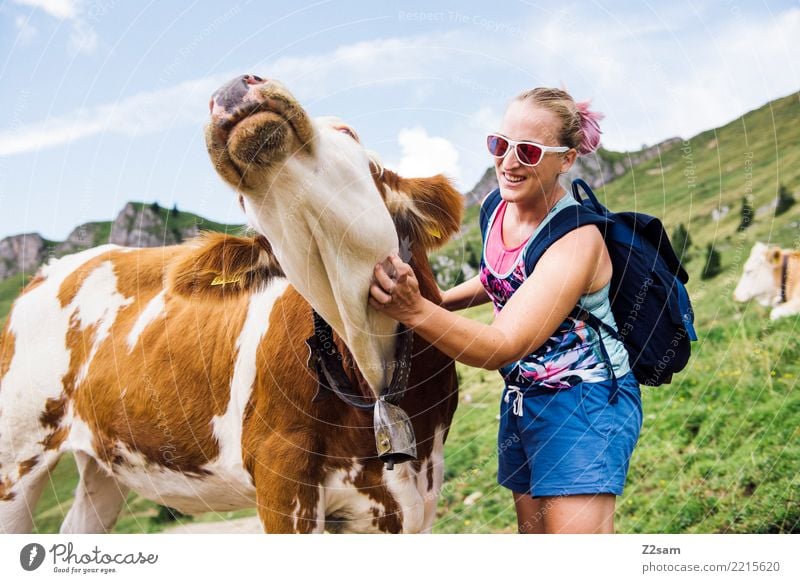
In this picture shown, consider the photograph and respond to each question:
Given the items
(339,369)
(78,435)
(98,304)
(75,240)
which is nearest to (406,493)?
(339,369)

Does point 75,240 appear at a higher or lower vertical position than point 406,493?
higher

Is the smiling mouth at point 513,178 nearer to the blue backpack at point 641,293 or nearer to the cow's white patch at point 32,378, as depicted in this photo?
the blue backpack at point 641,293

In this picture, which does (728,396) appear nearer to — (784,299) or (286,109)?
(784,299)

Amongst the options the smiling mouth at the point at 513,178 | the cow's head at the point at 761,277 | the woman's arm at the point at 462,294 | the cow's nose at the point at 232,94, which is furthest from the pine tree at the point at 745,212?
the cow's nose at the point at 232,94

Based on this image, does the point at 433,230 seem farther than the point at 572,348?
Yes

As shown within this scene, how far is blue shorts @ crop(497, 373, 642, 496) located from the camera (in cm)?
255

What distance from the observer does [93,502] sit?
445cm

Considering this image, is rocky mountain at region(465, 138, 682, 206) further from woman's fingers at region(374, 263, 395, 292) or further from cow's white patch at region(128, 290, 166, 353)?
cow's white patch at region(128, 290, 166, 353)

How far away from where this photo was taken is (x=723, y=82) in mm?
3910

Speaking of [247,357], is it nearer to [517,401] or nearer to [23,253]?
[517,401]

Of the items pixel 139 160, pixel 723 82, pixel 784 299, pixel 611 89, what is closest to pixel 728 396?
pixel 784 299

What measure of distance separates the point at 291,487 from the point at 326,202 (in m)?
1.16

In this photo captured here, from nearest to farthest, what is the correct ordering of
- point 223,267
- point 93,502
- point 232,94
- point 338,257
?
point 232,94 → point 338,257 → point 223,267 → point 93,502

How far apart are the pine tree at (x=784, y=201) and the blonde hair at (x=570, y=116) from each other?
154 inches
